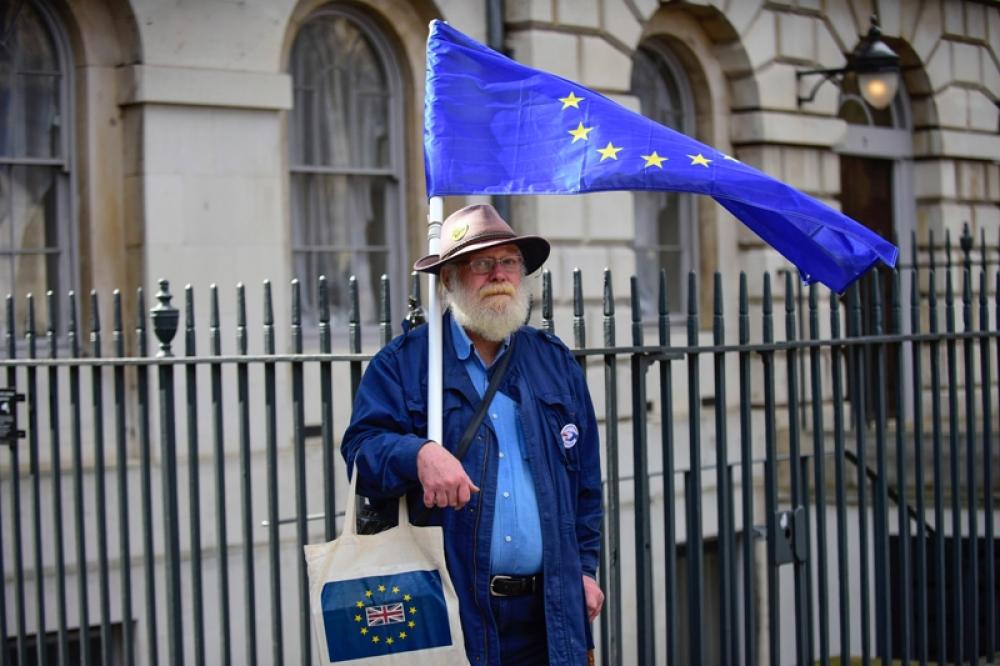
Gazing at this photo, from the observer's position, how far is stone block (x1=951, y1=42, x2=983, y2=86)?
16953mm

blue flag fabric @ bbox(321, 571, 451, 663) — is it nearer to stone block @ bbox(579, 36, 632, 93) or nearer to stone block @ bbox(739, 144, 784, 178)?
stone block @ bbox(579, 36, 632, 93)

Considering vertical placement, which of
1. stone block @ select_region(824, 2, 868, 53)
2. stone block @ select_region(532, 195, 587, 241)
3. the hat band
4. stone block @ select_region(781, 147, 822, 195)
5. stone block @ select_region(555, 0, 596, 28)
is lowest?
the hat band

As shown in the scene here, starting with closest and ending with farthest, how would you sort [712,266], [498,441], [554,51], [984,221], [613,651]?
1. [498,441]
2. [613,651]
3. [554,51]
4. [712,266]
5. [984,221]

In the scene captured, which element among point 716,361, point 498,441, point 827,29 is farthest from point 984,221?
point 498,441

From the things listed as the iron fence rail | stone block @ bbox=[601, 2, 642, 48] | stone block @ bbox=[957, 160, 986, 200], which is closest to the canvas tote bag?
the iron fence rail

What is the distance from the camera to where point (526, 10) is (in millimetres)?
12273

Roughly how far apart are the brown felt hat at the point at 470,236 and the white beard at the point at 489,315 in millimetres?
128

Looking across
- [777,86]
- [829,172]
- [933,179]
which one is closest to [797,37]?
[777,86]

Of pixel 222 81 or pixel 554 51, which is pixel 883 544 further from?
pixel 554 51

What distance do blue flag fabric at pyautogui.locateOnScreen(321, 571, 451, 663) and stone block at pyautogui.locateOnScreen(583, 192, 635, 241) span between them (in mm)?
8260

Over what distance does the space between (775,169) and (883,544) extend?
798 cm

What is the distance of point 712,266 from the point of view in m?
14.5

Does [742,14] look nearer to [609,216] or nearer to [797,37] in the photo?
[797,37]

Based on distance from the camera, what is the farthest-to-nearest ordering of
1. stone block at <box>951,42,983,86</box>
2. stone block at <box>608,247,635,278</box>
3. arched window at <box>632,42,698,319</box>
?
stone block at <box>951,42,983,86</box>
arched window at <box>632,42,698,319</box>
stone block at <box>608,247,635,278</box>
